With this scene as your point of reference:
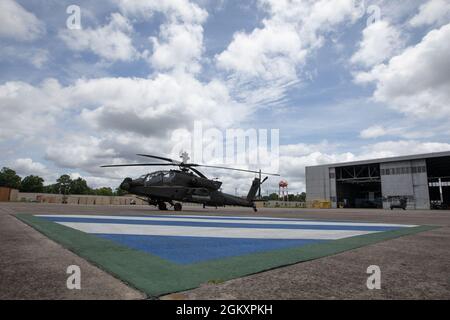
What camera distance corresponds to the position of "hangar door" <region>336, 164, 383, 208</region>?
54325 millimetres

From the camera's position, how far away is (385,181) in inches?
1961

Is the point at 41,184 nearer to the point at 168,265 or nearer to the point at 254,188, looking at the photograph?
the point at 254,188

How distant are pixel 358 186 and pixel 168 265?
233 feet

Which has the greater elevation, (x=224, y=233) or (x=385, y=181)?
(x=385, y=181)

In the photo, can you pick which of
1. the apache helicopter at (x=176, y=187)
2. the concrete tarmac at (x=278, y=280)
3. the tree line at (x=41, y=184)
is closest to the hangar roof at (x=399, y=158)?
the apache helicopter at (x=176, y=187)

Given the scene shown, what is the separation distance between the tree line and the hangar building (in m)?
58.4

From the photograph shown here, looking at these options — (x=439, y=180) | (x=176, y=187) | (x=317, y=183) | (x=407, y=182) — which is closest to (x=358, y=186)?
(x=317, y=183)

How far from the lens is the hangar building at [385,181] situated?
45562mm

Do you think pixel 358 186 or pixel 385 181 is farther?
pixel 358 186

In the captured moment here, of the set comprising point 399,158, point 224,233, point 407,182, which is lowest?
point 224,233

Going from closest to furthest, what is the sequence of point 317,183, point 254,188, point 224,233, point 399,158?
1. point 224,233
2. point 254,188
3. point 399,158
4. point 317,183
